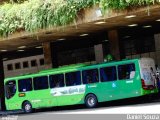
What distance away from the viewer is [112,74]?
2417 cm

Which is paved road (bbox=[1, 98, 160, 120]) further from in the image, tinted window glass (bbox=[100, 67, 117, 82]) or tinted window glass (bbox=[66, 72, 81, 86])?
tinted window glass (bbox=[66, 72, 81, 86])

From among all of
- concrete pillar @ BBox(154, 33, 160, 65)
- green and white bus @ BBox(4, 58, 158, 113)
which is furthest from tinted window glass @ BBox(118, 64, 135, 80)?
concrete pillar @ BBox(154, 33, 160, 65)

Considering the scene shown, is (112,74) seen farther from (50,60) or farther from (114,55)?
(50,60)

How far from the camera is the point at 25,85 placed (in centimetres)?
2836

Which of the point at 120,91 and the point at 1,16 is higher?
the point at 1,16

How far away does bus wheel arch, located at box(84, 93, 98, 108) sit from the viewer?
24.9 metres

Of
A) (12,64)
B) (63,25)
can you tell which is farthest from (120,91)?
(12,64)

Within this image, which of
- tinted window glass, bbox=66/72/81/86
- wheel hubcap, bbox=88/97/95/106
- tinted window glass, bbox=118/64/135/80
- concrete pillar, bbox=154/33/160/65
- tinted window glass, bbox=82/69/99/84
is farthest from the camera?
concrete pillar, bbox=154/33/160/65

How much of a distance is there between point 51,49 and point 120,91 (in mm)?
9627

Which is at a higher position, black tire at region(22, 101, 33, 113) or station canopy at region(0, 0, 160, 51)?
station canopy at region(0, 0, 160, 51)

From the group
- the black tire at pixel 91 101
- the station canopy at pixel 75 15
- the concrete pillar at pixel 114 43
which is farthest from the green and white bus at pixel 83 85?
the concrete pillar at pixel 114 43

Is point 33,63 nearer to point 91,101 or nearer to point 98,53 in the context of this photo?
point 98,53

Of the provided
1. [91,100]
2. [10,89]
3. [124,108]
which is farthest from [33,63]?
[124,108]

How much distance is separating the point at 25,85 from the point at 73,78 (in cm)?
402
